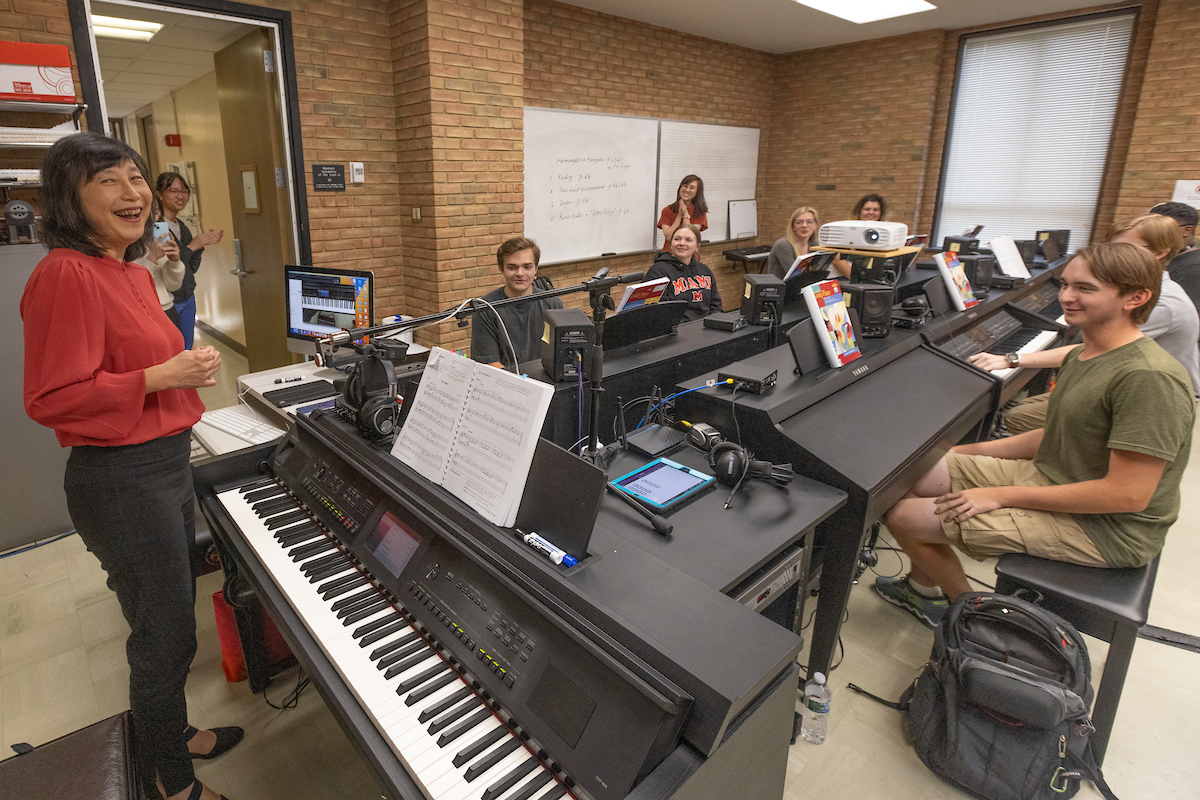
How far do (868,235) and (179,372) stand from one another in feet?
12.5

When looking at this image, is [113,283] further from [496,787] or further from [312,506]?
[496,787]

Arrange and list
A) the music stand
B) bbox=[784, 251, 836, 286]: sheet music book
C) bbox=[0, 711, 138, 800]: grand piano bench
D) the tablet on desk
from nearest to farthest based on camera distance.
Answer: bbox=[0, 711, 138, 800]: grand piano bench < the tablet on desk < the music stand < bbox=[784, 251, 836, 286]: sheet music book

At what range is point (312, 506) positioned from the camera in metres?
1.72

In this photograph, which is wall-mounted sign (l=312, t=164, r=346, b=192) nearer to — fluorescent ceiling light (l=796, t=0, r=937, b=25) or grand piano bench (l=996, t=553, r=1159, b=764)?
fluorescent ceiling light (l=796, t=0, r=937, b=25)

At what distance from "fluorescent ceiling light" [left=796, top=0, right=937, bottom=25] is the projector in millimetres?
1922

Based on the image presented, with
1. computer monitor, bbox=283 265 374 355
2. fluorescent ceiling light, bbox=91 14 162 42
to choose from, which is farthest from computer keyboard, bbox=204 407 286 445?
fluorescent ceiling light, bbox=91 14 162 42

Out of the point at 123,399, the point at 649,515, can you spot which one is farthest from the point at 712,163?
the point at 123,399

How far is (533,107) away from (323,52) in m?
1.81

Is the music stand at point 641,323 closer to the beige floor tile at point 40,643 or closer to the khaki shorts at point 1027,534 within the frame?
the khaki shorts at point 1027,534

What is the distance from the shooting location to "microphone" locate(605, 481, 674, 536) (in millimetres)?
1510

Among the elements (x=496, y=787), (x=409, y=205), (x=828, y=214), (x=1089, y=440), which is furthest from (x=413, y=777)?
(x=828, y=214)

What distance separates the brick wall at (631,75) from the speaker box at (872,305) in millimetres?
2856

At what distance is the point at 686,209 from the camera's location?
5695 millimetres

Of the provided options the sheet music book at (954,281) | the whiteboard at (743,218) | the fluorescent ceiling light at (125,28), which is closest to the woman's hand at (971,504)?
the sheet music book at (954,281)
